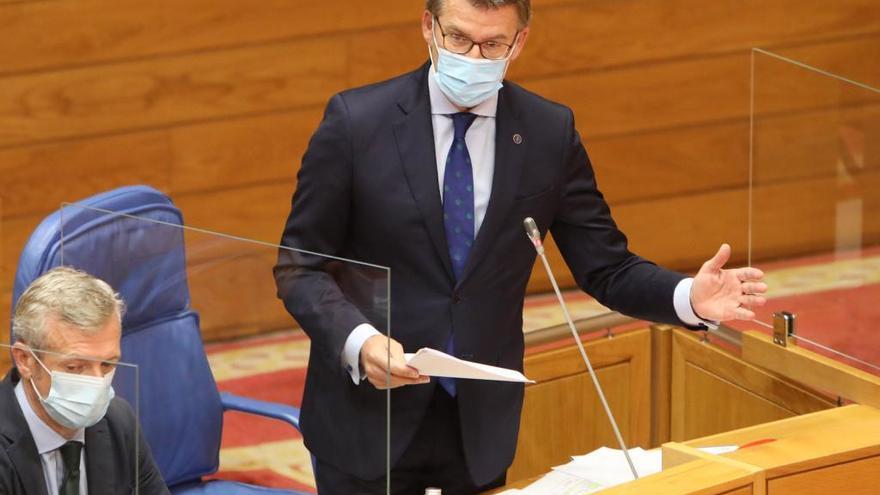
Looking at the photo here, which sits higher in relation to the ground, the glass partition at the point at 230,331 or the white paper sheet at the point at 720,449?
the glass partition at the point at 230,331

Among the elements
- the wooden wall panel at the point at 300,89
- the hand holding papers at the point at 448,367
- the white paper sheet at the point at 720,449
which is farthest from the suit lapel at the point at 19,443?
the wooden wall panel at the point at 300,89

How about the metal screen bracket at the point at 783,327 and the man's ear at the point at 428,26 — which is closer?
the man's ear at the point at 428,26

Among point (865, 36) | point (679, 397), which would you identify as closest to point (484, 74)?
point (679, 397)

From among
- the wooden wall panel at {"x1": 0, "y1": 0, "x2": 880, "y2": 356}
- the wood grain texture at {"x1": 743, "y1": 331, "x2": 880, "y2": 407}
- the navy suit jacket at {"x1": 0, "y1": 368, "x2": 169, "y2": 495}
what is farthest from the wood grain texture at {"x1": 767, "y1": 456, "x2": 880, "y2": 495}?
the wooden wall panel at {"x1": 0, "y1": 0, "x2": 880, "y2": 356}

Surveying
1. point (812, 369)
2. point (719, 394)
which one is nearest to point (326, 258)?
point (812, 369)

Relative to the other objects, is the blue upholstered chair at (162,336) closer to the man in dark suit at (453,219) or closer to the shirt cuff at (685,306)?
the man in dark suit at (453,219)

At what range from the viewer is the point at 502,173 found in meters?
2.18

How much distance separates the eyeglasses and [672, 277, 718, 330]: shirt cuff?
15.2 inches

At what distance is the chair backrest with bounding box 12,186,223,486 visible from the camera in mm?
1851

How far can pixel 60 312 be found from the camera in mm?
1838

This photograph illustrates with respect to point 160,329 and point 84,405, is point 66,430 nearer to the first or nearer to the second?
point 84,405

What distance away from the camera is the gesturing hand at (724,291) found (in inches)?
84.9

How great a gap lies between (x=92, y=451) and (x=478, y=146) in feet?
2.33

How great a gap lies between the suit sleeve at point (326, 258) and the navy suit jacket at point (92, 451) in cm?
25
